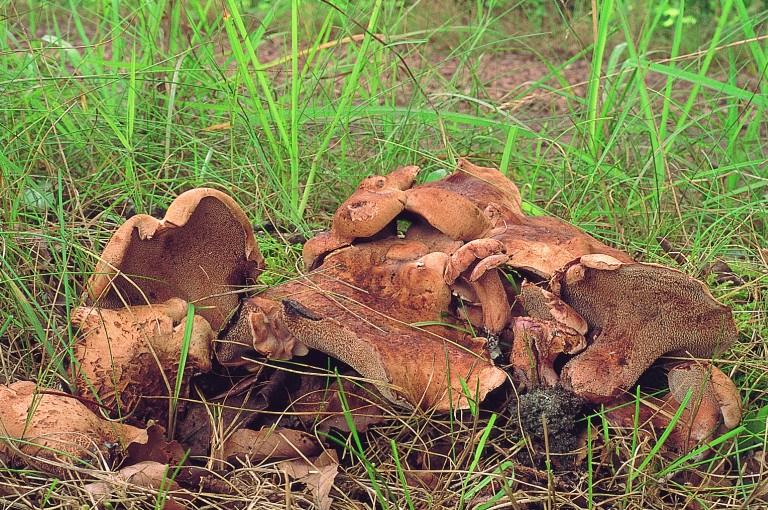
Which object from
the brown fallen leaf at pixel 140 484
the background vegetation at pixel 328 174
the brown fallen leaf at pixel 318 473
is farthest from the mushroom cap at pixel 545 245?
the brown fallen leaf at pixel 140 484

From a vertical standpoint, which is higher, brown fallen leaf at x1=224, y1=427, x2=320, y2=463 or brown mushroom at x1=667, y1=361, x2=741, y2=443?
brown mushroom at x1=667, y1=361, x2=741, y2=443

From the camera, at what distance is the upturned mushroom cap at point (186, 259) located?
6.66 feet

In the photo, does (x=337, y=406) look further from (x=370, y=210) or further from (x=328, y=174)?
(x=328, y=174)

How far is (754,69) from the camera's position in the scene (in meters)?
6.36

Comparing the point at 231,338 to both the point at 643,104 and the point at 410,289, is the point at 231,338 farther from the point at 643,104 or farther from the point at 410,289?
the point at 643,104

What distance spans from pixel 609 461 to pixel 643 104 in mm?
1777

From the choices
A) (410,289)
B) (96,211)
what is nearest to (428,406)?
(410,289)

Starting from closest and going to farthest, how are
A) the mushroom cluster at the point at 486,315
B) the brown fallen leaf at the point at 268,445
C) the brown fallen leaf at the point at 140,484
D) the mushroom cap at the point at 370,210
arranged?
the brown fallen leaf at the point at 140,484
the mushroom cluster at the point at 486,315
the brown fallen leaf at the point at 268,445
the mushroom cap at the point at 370,210

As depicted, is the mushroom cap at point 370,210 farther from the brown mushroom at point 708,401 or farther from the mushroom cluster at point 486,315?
the brown mushroom at point 708,401

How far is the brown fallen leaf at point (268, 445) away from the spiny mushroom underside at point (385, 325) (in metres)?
0.22

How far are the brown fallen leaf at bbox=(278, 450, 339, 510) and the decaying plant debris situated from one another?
21mm

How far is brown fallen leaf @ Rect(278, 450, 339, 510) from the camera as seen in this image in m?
1.93

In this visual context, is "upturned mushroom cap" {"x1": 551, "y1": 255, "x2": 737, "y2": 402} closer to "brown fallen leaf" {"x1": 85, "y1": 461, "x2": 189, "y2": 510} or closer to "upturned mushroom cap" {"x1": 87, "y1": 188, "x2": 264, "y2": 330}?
"upturned mushroom cap" {"x1": 87, "y1": 188, "x2": 264, "y2": 330}

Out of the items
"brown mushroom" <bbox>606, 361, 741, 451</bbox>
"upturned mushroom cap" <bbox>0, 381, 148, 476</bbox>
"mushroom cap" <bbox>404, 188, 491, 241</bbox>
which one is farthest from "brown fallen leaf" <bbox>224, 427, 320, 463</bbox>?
"brown mushroom" <bbox>606, 361, 741, 451</bbox>
